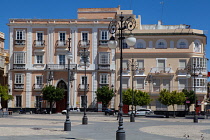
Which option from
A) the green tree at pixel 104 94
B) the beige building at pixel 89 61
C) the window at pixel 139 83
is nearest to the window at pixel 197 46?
the beige building at pixel 89 61

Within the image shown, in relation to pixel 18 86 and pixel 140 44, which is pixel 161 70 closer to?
pixel 140 44

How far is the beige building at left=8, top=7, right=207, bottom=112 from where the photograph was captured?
62938 millimetres

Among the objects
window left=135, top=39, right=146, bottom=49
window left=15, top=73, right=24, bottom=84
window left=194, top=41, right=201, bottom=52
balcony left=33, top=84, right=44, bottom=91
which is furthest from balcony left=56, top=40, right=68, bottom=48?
window left=194, top=41, right=201, bottom=52

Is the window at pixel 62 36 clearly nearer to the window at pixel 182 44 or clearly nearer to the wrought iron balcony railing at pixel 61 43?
the wrought iron balcony railing at pixel 61 43

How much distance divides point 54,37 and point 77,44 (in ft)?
12.5

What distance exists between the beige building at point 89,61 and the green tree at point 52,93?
2.41m

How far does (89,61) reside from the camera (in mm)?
62969

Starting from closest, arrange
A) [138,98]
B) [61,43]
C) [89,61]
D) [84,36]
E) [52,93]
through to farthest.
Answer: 1. [138,98]
2. [52,93]
3. [89,61]
4. [61,43]
5. [84,36]

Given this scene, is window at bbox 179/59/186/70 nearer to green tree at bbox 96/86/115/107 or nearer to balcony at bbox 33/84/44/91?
green tree at bbox 96/86/115/107

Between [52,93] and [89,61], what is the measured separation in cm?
793

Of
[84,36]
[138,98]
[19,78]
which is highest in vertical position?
[84,36]

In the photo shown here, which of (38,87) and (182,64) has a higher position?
(182,64)

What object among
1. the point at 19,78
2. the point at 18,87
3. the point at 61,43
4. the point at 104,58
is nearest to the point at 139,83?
the point at 104,58

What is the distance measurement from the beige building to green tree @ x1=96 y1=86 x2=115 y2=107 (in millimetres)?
2119
